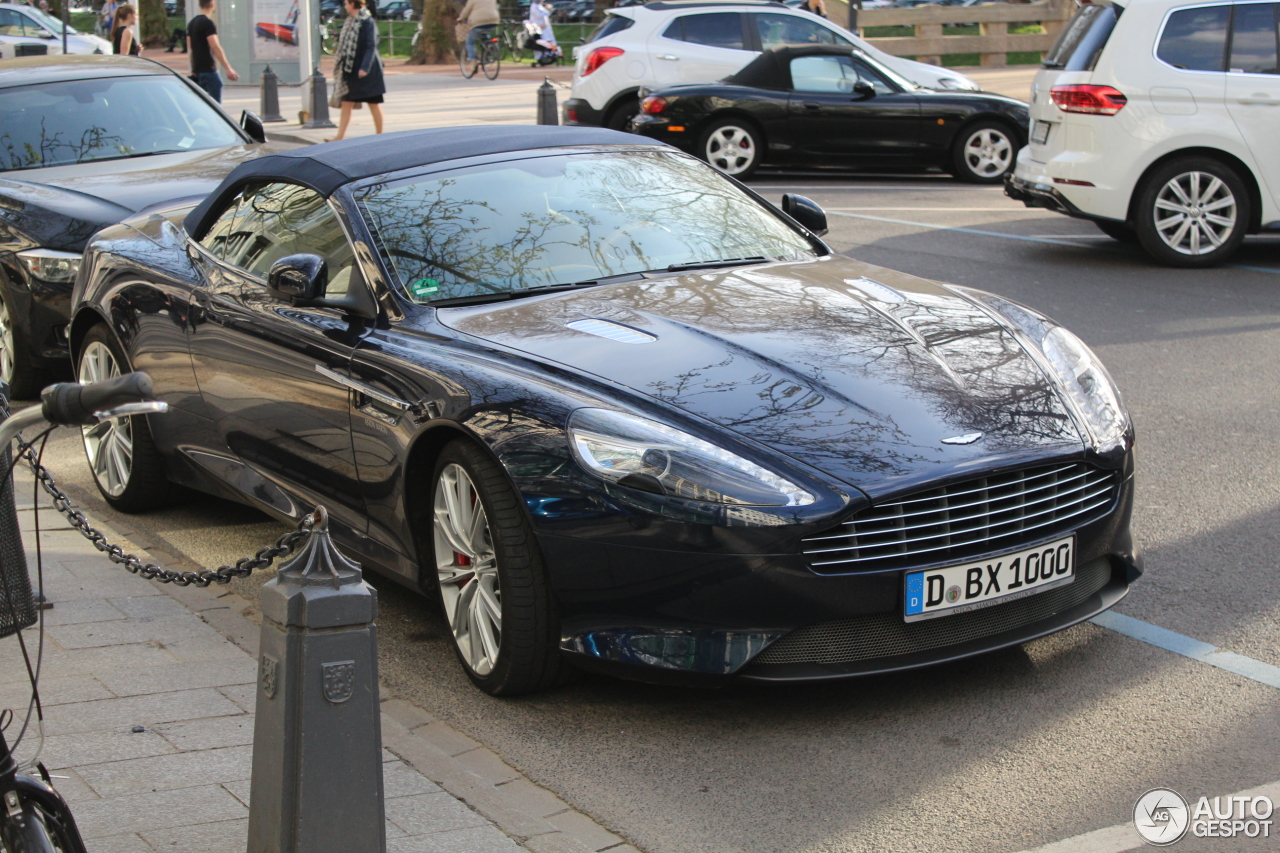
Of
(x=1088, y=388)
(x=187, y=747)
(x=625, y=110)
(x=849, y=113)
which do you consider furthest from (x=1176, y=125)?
(x=187, y=747)

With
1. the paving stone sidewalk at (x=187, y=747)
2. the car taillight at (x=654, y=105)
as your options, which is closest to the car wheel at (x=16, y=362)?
the paving stone sidewalk at (x=187, y=747)

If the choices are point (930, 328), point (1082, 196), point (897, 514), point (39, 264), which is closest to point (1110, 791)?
point (897, 514)

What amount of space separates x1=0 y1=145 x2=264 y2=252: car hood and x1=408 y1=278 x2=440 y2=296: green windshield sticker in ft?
11.4

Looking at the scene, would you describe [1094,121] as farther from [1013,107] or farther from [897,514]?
[897,514]

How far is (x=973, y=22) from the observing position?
32656 millimetres

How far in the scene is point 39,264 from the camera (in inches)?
306

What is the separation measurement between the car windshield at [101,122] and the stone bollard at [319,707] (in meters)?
6.99

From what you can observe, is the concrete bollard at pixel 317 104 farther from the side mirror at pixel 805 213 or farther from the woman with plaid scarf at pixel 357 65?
the side mirror at pixel 805 213

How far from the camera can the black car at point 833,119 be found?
15180 mm

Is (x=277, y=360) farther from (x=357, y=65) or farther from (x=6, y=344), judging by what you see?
(x=357, y=65)

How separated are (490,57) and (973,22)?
10785 millimetres

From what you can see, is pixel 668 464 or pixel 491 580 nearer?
pixel 668 464

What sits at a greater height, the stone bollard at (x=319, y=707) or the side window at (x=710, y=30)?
the side window at (x=710, y=30)

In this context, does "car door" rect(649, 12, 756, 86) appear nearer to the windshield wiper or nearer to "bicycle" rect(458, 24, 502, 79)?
the windshield wiper
